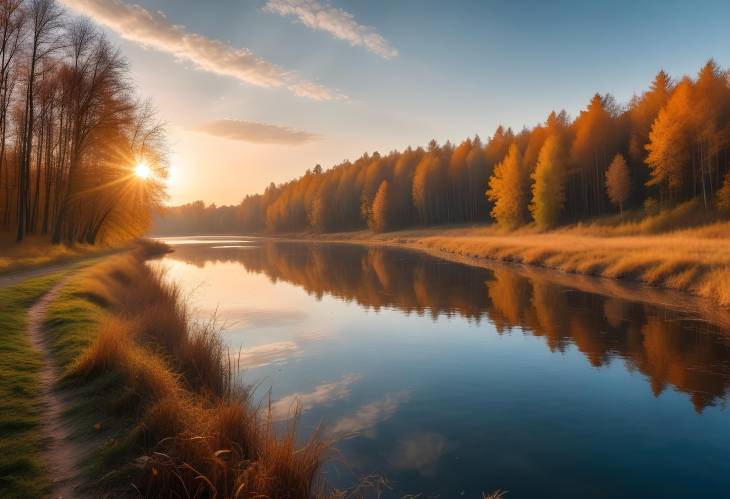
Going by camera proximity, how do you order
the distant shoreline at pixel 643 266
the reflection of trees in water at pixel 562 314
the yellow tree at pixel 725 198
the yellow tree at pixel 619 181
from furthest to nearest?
the yellow tree at pixel 619 181 → the yellow tree at pixel 725 198 → the distant shoreline at pixel 643 266 → the reflection of trees in water at pixel 562 314

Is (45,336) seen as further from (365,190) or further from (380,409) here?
(365,190)

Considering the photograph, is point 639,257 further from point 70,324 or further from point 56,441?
point 56,441

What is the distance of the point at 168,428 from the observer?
20.7ft

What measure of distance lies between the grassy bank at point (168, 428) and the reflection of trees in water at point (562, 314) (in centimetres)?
899

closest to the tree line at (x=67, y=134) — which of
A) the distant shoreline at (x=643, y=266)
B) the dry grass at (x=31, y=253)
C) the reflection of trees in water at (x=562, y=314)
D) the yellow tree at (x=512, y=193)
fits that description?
the dry grass at (x=31, y=253)

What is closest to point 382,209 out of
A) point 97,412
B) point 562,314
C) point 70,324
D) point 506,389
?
point 562,314

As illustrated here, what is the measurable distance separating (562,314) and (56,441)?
17.2m

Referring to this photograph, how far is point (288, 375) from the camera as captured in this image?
1198cm

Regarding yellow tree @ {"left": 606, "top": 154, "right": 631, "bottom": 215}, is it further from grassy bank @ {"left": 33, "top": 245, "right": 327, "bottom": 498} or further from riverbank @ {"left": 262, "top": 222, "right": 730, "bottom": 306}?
grassy bank @ {"left": 33, "top": 245, "right": 327, "bottom": 498}

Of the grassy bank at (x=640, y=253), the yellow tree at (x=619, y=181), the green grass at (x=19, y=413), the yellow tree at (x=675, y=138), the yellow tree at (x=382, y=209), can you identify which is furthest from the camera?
the yellow tree at (x=382, y=209)

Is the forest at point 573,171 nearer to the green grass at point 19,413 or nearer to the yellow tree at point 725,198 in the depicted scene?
the yellow tree at point 725,198

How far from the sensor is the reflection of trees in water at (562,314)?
11.6 m

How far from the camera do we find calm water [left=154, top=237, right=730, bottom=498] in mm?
7182

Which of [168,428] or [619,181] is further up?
[619,181]
